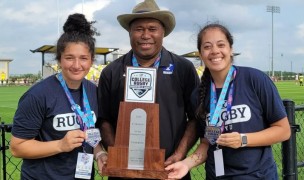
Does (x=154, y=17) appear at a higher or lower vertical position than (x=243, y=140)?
higher

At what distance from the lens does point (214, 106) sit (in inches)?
128

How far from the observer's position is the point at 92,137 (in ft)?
10.8

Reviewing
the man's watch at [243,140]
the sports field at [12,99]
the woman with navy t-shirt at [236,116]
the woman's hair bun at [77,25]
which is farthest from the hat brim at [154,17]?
the sports field at [12,99]

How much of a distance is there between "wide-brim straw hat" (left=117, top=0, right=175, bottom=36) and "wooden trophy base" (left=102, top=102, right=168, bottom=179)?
0.79 meters

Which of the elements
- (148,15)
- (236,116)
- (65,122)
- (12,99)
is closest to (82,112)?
(65,122)

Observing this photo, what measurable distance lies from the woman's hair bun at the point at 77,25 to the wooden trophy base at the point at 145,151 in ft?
2.56

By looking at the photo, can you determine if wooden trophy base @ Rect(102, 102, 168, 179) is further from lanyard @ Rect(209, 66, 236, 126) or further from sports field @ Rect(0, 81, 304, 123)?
sports field @ Rect(0, 81, 304, 123)

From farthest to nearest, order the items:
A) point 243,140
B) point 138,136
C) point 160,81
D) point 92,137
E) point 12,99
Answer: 1. point 12,99
2. point 160,81
3. point 92,137
4. point 138,136
5. point 243,140

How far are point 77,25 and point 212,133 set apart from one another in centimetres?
144

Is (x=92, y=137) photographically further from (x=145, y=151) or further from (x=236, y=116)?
(x=236, y=116)

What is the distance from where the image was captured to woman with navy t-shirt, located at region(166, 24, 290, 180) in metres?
3.15

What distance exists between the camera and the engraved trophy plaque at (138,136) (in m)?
3.15

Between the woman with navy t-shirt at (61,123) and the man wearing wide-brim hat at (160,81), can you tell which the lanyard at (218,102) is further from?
the woman with navy t-shirt at (61,123)

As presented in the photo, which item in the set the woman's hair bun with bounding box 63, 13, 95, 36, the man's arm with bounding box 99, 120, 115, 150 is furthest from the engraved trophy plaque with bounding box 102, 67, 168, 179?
the woman's hair bun with bounding box 63, 13, 95, 36
